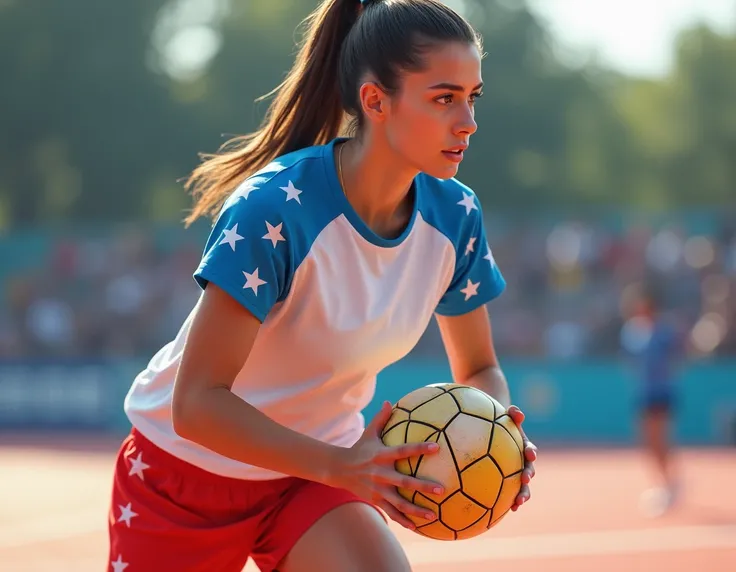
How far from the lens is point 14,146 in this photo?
3189cm

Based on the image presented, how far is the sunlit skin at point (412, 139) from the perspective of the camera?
9.74 ft

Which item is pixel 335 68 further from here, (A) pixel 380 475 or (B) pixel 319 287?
(A) pixel 380 475

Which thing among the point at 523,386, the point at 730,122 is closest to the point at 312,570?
the point at 523,386

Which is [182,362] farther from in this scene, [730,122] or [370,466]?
[730,122]

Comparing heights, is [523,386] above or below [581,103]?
below

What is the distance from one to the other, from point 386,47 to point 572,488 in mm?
9944

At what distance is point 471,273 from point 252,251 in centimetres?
88

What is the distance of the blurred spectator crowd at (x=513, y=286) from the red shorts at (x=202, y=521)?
45.9 ft

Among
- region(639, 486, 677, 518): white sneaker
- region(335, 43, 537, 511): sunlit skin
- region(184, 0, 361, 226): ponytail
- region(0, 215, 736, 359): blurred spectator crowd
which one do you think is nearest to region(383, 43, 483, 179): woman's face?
region(335, 43, 537, 511): sunlit skin

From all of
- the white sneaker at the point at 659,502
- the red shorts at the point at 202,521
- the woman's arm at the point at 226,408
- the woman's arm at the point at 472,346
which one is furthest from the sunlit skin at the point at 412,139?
the white sneaker at the point at 659,502

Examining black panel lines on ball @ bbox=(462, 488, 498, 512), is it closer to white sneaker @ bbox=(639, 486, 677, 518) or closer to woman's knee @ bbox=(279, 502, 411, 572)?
woman's knee @ bbox=(279, 502, 411, 572)

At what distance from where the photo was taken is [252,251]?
2857 mm

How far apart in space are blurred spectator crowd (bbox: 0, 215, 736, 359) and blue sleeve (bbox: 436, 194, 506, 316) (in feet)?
45.2

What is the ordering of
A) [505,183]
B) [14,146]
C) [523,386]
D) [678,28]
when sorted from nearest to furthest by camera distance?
[523,386]
[14,146]
[505,183]
[678,28]
